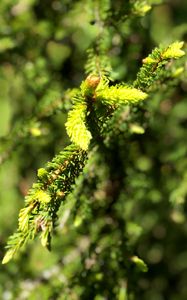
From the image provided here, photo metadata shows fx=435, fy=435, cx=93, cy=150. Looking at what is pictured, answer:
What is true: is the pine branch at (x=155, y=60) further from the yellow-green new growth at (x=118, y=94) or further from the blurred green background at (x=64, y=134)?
the blurred green background at (x=64, y=134)

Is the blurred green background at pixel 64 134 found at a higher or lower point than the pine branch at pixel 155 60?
higher

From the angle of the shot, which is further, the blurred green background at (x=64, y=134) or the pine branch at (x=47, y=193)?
the blurred green background at (x=64, y=134)

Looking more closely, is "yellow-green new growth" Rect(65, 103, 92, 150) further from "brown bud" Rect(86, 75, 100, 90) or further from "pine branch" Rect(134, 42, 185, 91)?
"pine branch" Rect(134, 42, 185, 91)

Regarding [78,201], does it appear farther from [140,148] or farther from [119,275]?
[140,148]

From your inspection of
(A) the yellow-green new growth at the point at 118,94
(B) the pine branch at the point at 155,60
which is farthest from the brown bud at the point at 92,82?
(B) the pine branch at the point at 155,60

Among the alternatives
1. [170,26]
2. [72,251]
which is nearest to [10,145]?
[72,251]

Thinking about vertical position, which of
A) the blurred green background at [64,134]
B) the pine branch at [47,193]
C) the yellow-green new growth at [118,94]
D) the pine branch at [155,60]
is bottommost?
the pine branch at [47,193]

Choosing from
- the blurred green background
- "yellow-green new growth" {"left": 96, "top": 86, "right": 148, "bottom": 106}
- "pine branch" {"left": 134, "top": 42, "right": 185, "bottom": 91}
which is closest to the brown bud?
"yellow-green new growth" {"left": 96, "top": 86, "right": 148, "bottom": 106}
